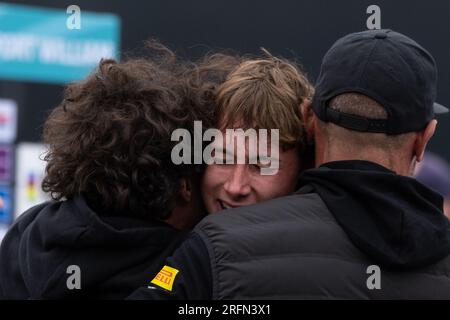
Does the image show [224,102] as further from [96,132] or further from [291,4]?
[291,4]

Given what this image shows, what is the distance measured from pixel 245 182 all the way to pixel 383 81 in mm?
433

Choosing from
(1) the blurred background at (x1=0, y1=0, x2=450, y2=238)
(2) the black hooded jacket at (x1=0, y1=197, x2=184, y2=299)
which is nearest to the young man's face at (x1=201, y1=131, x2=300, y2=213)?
(2) the black hooded jacket at (x1=0, y1=197, x2=184, y2=299)

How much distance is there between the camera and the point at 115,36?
15.2 feet

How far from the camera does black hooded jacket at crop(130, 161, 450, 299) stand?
5.14ft

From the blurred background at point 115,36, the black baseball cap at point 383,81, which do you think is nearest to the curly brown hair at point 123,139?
the black baseball cap at point 383,81

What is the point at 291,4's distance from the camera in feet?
15.4

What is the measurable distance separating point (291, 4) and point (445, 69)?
1.02 m

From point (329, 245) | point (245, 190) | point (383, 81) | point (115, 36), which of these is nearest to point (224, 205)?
point (245, 190)

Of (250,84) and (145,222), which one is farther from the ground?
(250,84)

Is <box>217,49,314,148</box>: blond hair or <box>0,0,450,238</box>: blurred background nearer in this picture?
<box>217,49,314,148</box>: blond hair

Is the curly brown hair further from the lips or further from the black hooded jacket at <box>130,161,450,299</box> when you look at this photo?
the black hooded jacket at <box>130,161,450,299</box>

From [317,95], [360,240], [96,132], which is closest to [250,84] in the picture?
[317,95]

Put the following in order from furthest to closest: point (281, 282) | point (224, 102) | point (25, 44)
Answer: point (25, 44), point (224, 102), point (281, 282)

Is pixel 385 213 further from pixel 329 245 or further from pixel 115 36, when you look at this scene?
pixel 115 36
